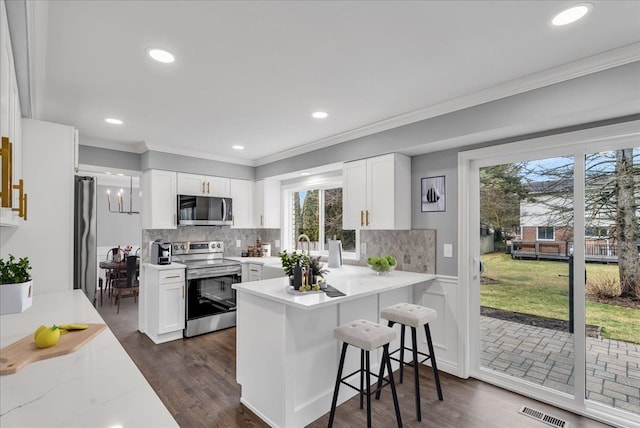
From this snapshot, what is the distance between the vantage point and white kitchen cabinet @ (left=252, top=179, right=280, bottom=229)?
16.6ft

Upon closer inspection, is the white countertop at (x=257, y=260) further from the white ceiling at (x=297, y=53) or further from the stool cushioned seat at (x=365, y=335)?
the stool cushioned seat at (x=365, y=335)

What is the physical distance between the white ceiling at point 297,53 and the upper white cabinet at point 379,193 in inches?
19.3

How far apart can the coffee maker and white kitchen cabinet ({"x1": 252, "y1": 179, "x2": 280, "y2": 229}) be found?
143 cm

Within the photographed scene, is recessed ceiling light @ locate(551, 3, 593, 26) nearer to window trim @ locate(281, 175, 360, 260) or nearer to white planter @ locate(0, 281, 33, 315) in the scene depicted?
window trim @ locate(281, 175, 360, 260)

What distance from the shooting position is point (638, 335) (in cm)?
229

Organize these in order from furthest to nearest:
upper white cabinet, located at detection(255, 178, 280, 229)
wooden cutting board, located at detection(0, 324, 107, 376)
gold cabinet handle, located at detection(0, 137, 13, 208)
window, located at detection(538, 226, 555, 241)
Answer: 1. upper white cabinet, located at detection(255, 178, 280, 229)
2. window, located at detection(538, 226, 555, 241)
3. wooden cutting board, located at detection(0, 324, 107, 376)
4. gold cabinet handle, located at detection(0, 137, 13, 208)

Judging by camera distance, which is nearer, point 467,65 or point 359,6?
point 359,6

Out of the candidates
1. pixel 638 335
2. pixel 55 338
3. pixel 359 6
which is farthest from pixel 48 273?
pixel 638 335

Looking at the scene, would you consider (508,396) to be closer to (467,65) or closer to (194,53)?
(467,65)

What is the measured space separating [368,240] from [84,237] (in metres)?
3.25

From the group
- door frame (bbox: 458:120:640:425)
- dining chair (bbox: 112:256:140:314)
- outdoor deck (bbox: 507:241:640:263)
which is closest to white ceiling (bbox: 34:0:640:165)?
door frame (bbox: 458:120:640:425)

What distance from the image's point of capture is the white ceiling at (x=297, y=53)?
1.62 meters

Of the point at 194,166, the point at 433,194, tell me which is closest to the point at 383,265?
the point at 433,194

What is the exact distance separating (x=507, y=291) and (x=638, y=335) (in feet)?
2.83
